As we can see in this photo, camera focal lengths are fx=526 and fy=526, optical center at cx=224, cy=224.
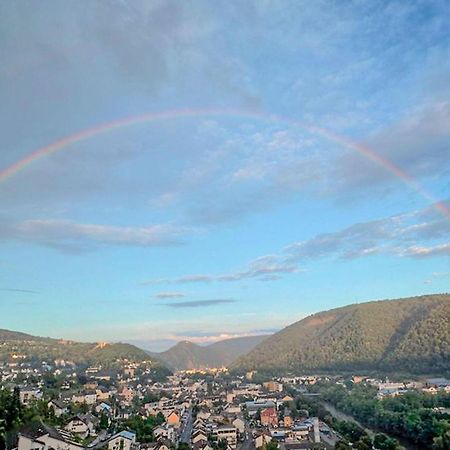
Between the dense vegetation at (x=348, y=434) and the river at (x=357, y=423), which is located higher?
the dense vegetation at (x=348, y=434)

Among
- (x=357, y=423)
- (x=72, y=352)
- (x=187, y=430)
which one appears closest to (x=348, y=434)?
(x=357, y=423)

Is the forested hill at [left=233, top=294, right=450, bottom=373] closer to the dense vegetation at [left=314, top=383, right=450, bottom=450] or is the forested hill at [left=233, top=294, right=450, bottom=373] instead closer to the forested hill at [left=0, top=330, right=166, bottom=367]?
the forested hill at [left=0, top=330, right=166, bottom=367]

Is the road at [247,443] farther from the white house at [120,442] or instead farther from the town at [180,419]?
the white house at [120,442]

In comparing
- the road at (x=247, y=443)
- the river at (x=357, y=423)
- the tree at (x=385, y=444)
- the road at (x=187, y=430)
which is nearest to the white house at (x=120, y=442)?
the road at (x=187, y=430)

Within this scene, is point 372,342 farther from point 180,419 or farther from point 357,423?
point 180,419

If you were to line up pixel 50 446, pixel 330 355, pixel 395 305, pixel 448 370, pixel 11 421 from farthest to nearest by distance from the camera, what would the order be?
pixel 395 305 → pixel 330 355 → pixel 448 370 → pixel 11 421 → pixel 50 446

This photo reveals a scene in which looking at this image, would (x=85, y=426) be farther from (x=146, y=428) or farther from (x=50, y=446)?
(x=50, y=446)

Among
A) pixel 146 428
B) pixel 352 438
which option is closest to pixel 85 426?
pixel 146 428
